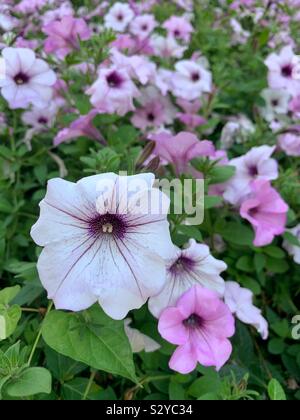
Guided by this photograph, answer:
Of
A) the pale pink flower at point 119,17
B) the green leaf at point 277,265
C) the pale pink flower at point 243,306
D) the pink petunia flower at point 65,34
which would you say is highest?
the pale pink flower at point 119,17

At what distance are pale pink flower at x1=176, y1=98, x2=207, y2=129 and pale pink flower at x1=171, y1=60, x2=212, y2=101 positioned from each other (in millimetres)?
21

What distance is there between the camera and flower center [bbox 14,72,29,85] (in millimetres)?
1180

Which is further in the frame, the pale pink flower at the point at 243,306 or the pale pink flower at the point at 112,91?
the pale pink flower at the point at 112,91

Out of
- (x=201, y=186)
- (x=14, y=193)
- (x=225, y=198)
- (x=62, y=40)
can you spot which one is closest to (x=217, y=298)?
(x=201, y=186)

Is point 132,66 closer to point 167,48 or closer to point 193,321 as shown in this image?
point 167,48

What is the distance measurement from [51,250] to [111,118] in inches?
25.8

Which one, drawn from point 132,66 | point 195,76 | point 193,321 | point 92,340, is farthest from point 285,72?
point 92,340

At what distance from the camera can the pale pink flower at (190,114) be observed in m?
1.43

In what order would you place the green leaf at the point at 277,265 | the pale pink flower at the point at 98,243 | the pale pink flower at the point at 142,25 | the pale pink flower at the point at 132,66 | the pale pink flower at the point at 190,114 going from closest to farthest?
1. the pale pink flower at the point at 98,243
2. the green leaf at the point at 277,265
3. the pale pink flower at the point at 132,66
4. the pale pink flower at the point at 190,114
5. the pale pink flower at the point at 142,25

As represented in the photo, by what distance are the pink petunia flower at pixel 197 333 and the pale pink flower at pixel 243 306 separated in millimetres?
124

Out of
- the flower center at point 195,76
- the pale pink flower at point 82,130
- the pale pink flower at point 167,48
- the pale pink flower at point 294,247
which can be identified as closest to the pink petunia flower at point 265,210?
the pale pink flower at point 294,247

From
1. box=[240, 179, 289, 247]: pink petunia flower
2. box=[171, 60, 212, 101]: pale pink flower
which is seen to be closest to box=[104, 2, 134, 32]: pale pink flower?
box=[171, 60, 212, 101]: pale pink flower

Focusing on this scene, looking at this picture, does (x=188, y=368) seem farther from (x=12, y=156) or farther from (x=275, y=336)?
(x=12, y=156)

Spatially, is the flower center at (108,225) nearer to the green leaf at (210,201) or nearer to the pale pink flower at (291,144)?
the green leaf at (210,201)
